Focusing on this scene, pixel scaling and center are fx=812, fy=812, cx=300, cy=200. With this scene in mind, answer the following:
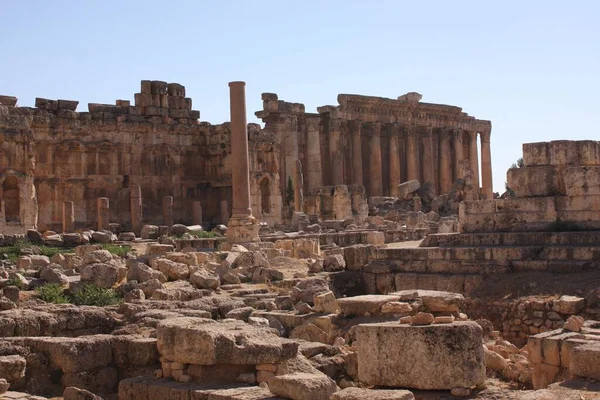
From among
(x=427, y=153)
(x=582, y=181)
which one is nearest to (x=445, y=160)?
(x=427, y=153)

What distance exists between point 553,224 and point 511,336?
369 centimetres

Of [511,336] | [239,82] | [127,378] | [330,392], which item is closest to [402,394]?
[330,392]

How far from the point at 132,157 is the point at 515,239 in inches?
811

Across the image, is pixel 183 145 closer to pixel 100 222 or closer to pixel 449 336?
pixel 100 222

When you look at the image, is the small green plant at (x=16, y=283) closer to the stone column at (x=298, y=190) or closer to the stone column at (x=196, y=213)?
the stone column at (x=196, y=213)

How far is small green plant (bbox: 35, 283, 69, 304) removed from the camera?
13172 mm

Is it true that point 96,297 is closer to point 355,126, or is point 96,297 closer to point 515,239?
point 515,239

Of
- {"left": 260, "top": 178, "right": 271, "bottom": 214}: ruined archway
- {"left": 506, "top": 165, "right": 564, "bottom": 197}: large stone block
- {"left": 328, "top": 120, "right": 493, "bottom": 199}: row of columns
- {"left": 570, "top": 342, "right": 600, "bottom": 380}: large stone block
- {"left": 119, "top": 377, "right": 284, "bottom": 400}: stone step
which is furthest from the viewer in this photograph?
{"left": 328, "top": 120, "right": 493, "bottom": 199}: row of columns

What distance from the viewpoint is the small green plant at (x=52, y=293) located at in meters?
13.2

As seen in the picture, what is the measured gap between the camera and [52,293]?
44.2ft

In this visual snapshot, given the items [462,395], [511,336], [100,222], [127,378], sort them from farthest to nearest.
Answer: [100,222] → [511,336] → [127,378] → [462,395]

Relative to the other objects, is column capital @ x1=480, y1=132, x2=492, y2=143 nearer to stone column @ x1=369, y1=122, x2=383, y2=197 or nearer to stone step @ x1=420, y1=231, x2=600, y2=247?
stone column @ x1=369, y1=122, x2=383, y2=197

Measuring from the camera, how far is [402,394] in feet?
22.1

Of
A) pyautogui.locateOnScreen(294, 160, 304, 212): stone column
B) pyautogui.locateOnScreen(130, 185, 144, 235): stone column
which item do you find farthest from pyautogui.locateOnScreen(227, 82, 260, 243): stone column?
pyautogui.locateOnScreen(294, 160, 304, 212): stone column
